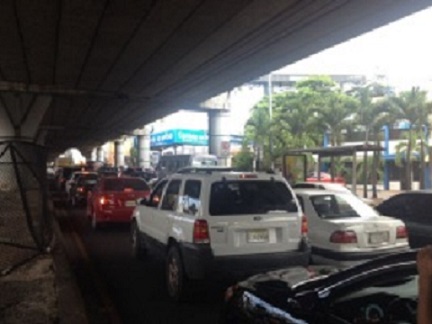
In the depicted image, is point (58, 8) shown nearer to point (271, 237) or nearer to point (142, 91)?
point (271, 237)

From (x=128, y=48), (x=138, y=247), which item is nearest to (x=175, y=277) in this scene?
(x=138, y=247)

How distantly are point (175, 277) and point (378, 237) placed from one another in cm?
338

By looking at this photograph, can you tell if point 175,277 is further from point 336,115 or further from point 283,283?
point 336,115

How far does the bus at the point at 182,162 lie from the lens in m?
44.7

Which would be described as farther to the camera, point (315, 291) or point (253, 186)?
point (253, 186)

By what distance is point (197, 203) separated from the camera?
332 inches

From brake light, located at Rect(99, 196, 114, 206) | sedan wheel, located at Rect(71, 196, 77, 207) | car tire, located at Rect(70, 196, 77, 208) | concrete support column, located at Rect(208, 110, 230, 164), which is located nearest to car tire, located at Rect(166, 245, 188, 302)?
brake light, located at Rect(99, 196, 114, 206)

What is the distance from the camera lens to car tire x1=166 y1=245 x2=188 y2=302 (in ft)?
27.3

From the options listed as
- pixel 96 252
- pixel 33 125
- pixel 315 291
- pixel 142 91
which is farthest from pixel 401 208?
pixel 33 125

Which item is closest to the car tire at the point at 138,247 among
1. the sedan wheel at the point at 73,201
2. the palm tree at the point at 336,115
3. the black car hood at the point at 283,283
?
the black car hood at the point at 283,283

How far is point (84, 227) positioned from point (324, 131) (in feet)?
104

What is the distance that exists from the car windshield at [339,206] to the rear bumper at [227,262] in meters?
2.06

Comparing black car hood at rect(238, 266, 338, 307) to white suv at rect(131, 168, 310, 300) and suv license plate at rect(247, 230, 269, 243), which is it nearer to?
white suv at rect(131, 168, 310, 300)

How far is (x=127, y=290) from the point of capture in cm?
911
